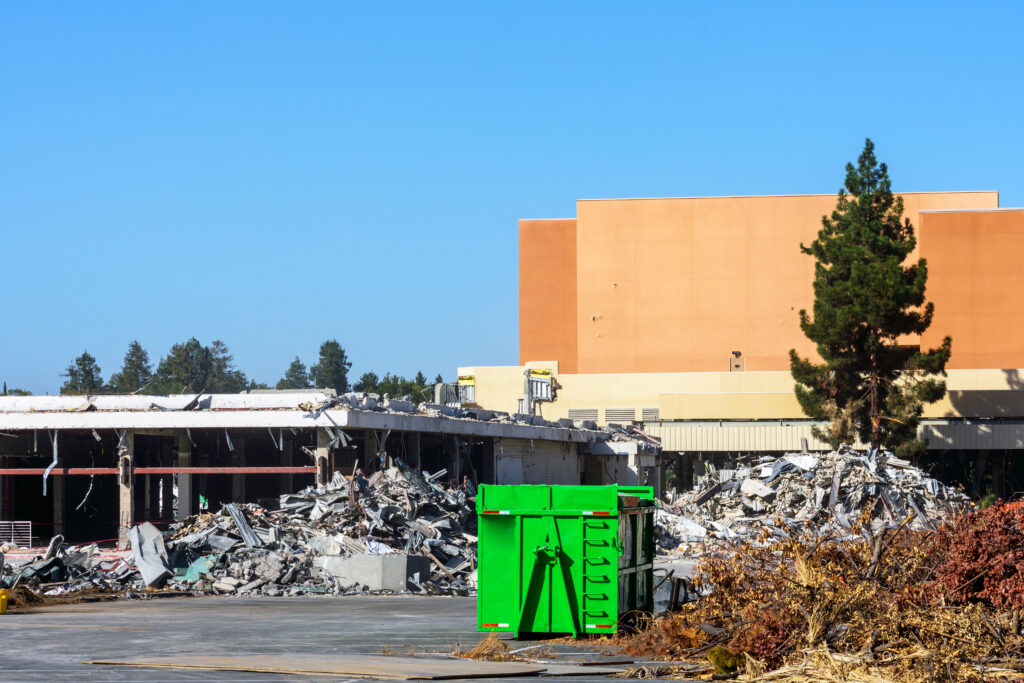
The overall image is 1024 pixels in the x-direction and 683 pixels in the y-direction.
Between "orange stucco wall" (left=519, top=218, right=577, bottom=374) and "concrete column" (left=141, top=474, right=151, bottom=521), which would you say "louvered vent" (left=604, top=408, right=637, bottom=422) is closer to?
"orange stucco wall" (left=519, top=218, right=577, bottom=374)

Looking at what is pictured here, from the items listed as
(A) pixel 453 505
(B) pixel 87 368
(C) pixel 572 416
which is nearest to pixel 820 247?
(C) pixel 572 416

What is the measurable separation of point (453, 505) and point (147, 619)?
13.6 meters

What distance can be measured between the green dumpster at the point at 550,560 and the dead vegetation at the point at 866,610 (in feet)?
2.89

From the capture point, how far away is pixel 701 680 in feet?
47.2

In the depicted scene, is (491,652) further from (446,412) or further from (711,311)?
(711,311)

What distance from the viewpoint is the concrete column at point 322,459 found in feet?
115

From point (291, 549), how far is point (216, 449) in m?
14.7

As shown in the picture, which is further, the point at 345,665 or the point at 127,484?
the point at 127,484

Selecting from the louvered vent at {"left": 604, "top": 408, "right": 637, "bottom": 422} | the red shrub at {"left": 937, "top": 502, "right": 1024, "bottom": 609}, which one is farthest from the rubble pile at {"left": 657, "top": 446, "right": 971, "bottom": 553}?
the louvered vent at {"left": 604, "top": 408, "right": 637, "bottom": 422}

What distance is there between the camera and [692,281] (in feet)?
250

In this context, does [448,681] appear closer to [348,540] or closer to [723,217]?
[348,540]

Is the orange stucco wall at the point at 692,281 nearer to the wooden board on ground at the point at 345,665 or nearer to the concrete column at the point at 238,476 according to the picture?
the concrete column at the point at 238,476

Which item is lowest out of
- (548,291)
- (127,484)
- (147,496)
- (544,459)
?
(147,496)

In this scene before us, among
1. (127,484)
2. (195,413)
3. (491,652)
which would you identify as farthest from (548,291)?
(491,652)
